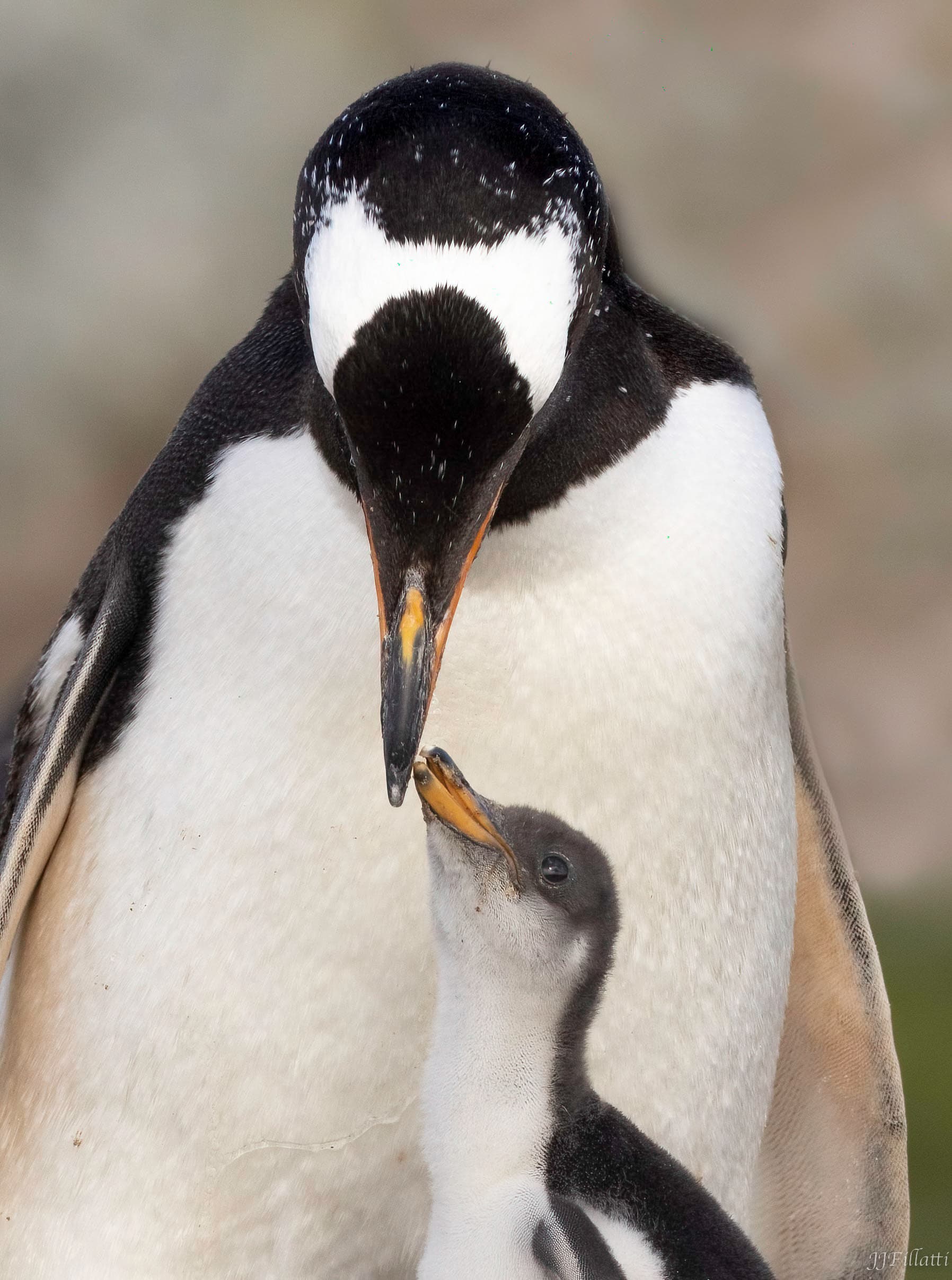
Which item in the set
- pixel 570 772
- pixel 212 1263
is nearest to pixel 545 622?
pixel 570 772

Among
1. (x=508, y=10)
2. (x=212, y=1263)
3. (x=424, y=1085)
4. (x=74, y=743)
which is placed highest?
(x=508, y=10)

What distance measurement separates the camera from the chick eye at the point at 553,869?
933 millimetres

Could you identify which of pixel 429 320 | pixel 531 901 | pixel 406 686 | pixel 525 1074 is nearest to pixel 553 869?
pixel 531 901

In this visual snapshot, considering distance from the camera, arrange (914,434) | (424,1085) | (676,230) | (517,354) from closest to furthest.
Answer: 1. (517,354)
2. (424,1085)
3. (676,230)
4. (914,434)

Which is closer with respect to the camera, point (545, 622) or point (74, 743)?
point (545, 622)

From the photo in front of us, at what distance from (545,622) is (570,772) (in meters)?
0.11

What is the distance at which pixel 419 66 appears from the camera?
8.03 feet

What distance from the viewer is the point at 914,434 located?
276 centimetres

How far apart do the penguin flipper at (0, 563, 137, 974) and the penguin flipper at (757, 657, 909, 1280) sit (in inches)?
25.2

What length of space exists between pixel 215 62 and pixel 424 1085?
6.52 ft

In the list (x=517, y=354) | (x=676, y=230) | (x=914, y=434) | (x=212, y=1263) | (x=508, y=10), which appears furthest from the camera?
(x=914, y=434)

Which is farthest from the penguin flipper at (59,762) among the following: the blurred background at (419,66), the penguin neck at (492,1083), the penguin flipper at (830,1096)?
the blurred background at (419,66)

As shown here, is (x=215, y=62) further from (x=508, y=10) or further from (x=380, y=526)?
(x=380, y=526)

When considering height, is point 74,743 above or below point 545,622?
below
